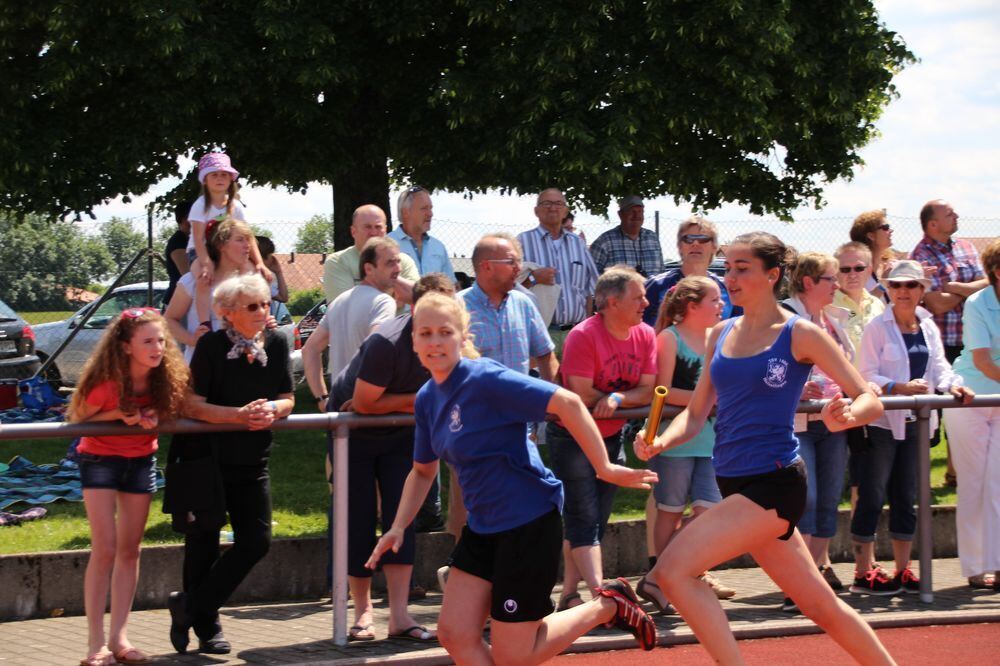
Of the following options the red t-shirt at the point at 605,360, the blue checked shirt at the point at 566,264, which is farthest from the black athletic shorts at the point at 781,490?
the blue checked shirt at the point at 566,264

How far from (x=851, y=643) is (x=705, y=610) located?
63 centimetres

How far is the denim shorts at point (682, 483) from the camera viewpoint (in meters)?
8.38

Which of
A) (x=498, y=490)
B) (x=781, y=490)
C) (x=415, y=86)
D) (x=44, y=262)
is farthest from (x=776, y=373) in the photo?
(x=44, y=262)

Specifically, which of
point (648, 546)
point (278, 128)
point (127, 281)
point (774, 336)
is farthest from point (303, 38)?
point (774, 336)

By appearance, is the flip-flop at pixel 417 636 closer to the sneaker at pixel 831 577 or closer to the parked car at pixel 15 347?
the sneaker at pixel 831 577

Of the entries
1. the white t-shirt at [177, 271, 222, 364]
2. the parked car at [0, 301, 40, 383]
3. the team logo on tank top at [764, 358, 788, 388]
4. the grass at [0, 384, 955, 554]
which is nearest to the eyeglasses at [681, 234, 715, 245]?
the grass at [0, 384, 955, 554]

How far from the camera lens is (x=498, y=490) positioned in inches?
220

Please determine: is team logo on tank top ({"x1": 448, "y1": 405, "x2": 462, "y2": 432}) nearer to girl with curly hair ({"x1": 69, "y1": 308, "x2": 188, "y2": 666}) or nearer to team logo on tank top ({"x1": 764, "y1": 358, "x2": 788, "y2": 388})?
team logo on tank top ({"x1": 764, "y1": 358, "x2": 788, "y2": 388})

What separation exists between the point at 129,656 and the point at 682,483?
3322 mm

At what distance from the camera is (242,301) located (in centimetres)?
717

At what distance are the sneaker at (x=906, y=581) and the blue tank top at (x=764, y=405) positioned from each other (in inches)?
136

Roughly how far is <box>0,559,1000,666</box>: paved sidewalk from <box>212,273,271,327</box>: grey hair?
1.80 metres

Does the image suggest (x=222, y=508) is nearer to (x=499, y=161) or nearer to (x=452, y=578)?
(x=452, y=578)

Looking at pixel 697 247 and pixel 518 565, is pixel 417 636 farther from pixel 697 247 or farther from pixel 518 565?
pixel 697 247
